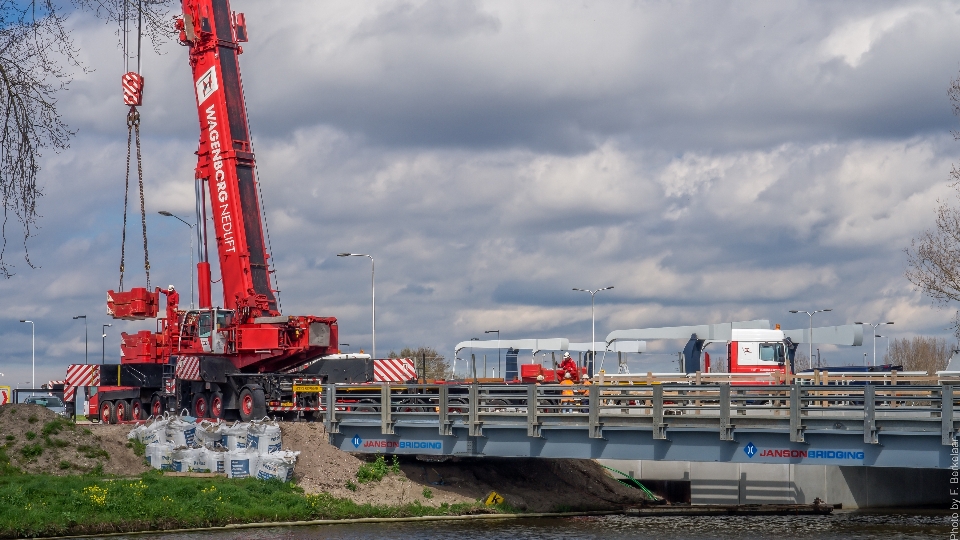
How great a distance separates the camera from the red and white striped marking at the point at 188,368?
118ft

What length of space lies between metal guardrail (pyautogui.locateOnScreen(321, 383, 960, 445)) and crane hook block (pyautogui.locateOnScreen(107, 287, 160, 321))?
9.32 meters

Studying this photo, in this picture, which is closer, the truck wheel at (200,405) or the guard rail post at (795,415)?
the guard rail post at (795,415)

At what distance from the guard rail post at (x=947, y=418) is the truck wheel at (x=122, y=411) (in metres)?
26.6

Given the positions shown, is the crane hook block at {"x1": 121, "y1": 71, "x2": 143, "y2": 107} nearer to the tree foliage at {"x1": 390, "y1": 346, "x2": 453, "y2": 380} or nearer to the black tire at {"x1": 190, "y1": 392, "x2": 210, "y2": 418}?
the black tire at {"x1": 190, "y1": 392, "x2": 210, "y2": 418}

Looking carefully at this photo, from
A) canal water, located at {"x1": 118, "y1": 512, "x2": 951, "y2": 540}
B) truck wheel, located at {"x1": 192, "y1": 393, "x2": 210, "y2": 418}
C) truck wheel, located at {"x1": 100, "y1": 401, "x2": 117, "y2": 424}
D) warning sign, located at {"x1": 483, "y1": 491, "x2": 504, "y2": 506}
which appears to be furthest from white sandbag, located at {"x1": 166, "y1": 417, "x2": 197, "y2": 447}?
truck wheel, located at {"x1": 100, "y1": 401, "x2": 117, "y2": 424}

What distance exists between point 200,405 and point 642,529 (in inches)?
610

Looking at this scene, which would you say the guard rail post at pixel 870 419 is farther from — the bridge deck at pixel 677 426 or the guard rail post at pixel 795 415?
the guard rail post at pixel 795 415

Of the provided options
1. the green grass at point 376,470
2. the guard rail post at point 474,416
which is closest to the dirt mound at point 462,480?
the green grass at point 376,470

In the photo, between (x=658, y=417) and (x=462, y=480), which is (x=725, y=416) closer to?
(x=658, y=417)

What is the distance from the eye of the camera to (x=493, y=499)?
3167 centimetres

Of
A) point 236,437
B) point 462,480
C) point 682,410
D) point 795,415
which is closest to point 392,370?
point 462,480

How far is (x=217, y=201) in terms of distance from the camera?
121ft

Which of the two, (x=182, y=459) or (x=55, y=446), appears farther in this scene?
(x=182, y=459)

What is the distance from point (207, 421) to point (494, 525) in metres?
8.65
